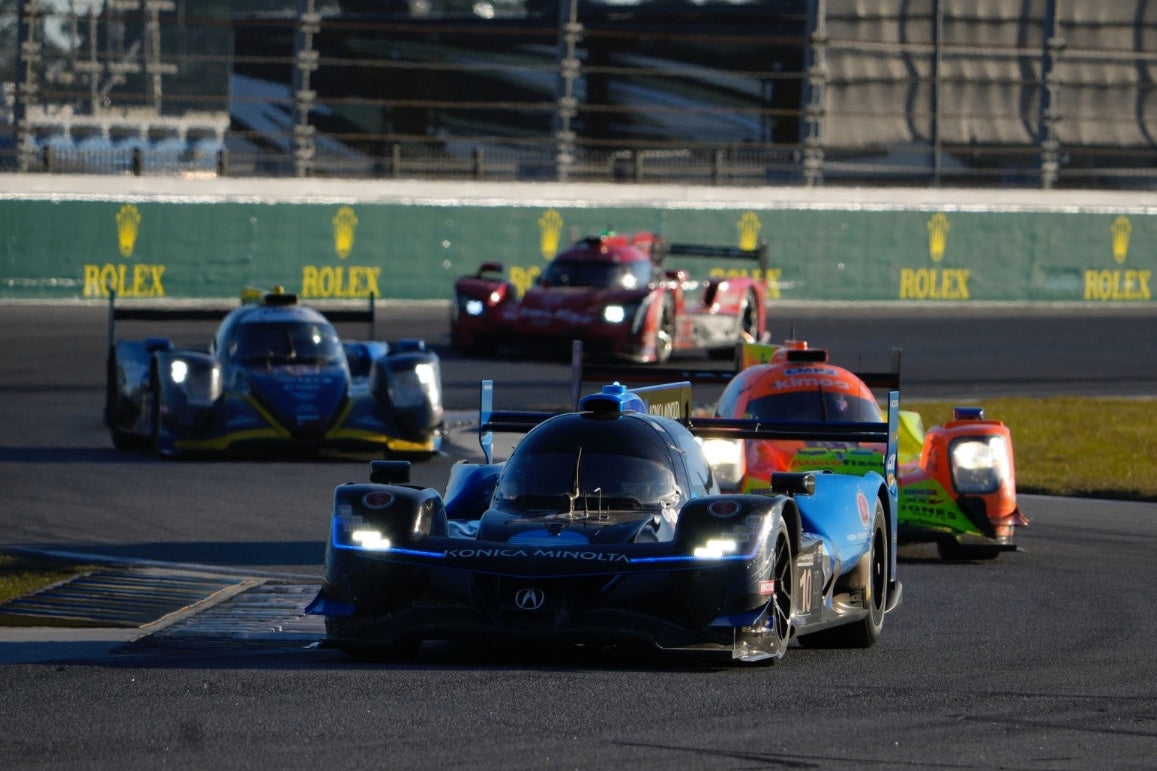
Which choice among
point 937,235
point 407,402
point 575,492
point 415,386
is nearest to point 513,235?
point 937,235

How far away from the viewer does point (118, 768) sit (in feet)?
20.0

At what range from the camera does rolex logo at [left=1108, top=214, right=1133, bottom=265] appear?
3516 cm

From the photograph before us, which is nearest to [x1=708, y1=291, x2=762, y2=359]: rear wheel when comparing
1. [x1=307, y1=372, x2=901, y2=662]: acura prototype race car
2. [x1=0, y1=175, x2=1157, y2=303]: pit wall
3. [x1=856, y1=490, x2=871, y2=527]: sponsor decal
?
[x1=0, y1=175, x2=1157, y2=303]: pit wall

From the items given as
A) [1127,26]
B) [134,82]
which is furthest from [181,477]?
[1127,26]

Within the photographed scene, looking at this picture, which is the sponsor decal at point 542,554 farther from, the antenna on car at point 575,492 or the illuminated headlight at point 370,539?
the antenna on car at point 575,492

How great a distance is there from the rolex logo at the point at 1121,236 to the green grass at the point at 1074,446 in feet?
42.3

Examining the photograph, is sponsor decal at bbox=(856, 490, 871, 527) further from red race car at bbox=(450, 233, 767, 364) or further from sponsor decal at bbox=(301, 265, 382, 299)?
sponsor decal at bbox=(301, 265, 382, 299)

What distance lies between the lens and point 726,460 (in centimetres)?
1265

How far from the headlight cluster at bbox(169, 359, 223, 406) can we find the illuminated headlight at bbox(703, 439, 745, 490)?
5.07 metres

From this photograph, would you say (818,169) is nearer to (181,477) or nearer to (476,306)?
(476,306)

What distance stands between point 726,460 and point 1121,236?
24184mm

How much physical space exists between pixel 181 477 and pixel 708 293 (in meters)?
11.7

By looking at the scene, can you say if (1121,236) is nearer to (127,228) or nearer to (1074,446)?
(127,228)

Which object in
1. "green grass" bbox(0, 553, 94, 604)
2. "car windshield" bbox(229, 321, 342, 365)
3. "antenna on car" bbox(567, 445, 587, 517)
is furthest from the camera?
"car windshield" bbox(229, 321, 342, 365)
